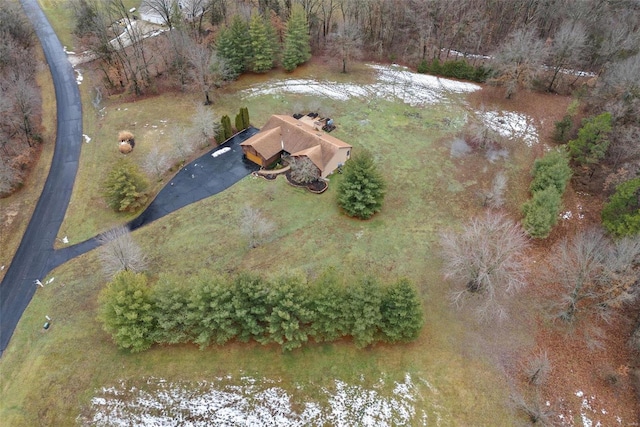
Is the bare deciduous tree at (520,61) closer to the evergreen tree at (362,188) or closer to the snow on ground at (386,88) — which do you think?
the snow on ground at (386,88)

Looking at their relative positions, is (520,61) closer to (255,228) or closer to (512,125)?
(512,125)

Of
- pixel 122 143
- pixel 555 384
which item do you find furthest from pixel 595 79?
pixel 122 143

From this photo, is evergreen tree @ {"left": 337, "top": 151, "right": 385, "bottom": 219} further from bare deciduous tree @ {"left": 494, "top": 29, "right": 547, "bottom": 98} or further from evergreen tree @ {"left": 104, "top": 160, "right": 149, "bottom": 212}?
bare deciduous tree @ {"left": 494, "top": 29, "right": 547, "bottom": 98}

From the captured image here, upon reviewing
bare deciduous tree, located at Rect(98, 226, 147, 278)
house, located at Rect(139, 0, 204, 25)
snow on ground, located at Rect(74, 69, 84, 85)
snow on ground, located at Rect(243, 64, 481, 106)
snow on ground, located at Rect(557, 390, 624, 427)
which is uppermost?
house, located at Rect(139, 0, 204, 25)

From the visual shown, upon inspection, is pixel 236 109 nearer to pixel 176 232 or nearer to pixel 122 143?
pixel 122 143

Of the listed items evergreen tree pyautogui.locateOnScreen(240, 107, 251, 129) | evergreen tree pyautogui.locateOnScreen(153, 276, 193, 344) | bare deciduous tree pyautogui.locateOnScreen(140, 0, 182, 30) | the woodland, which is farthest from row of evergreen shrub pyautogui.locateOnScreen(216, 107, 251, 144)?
evergreen tree pyautogui.locateOnScreen(153, 276, 193, 344)

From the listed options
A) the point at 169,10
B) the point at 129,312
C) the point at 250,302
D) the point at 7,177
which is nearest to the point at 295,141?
the point at 250,302
